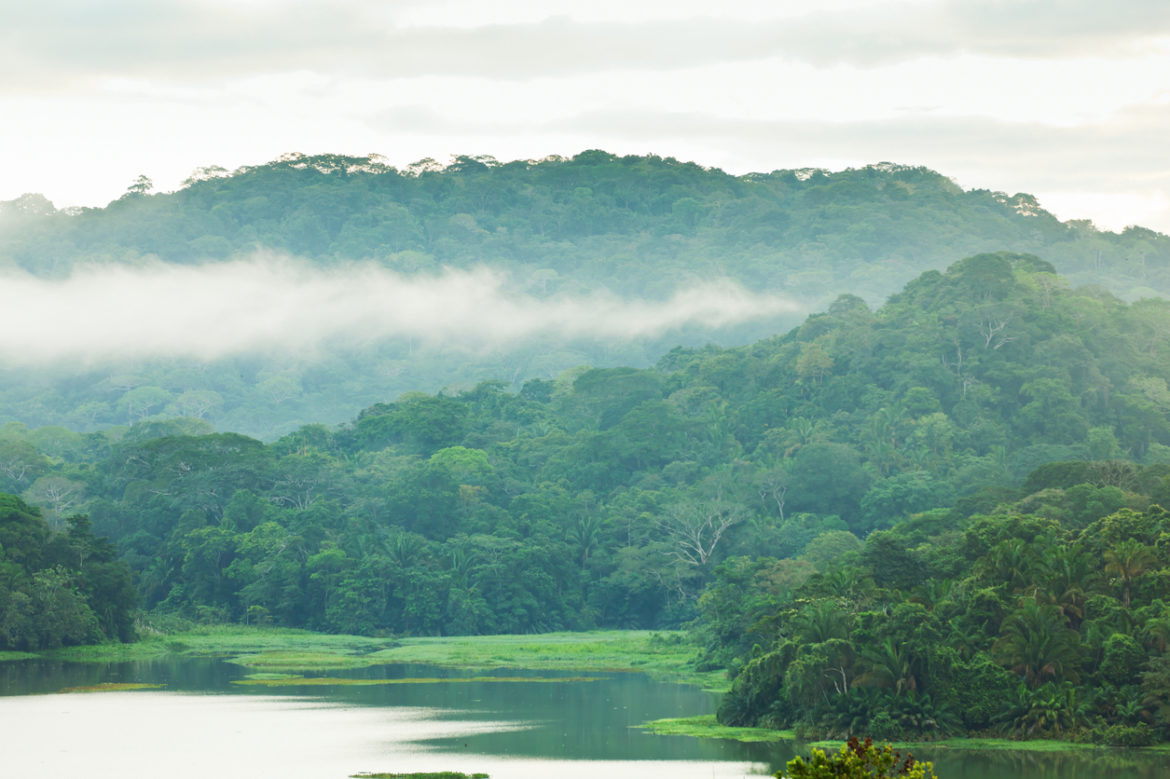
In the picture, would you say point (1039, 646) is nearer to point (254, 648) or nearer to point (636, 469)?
point (254, 648)

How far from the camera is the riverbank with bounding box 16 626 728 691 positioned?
59219mm

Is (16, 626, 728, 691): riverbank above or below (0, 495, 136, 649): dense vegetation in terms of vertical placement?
below

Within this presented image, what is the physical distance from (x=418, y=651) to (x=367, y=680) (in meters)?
12.0

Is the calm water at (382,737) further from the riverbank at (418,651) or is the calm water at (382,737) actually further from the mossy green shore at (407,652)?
the riverbank at (418,651)

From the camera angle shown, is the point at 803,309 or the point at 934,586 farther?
the point at 803,309

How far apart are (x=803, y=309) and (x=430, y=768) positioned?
4611 inches

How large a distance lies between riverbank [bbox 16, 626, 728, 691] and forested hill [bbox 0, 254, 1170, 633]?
3072 mm

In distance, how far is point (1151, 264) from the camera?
500 feet

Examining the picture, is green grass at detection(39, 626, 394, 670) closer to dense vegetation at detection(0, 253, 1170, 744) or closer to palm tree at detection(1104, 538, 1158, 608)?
dense vegetation at detection(0, 253, 1170, 744)

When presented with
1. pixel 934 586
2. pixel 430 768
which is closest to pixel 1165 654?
pixel 934 586

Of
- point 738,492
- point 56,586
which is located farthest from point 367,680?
point 738,492

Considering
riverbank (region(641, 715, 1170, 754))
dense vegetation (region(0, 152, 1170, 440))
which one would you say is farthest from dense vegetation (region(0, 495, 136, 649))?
dense vegetation (region(0, 152, 1170, 440))

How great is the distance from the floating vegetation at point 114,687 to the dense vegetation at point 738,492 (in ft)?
64.4

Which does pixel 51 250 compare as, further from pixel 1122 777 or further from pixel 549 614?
pixel 1122 777
